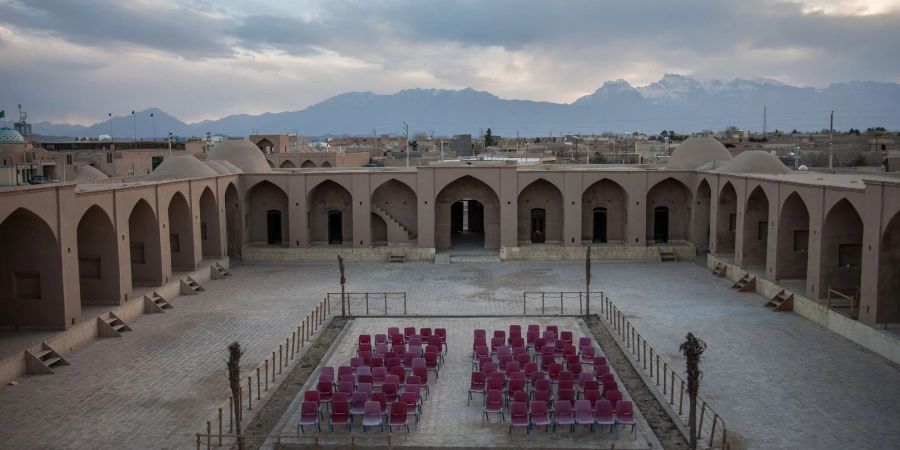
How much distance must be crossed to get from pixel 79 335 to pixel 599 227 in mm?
23760

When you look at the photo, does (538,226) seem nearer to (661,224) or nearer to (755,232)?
(661,224)

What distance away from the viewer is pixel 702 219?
3391cm

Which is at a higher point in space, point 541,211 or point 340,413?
point 541,211

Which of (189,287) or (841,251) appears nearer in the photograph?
(841,251)

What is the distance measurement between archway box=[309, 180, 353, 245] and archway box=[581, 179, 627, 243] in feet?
37.0

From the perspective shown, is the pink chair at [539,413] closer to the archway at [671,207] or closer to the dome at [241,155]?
the archway at [671,207]

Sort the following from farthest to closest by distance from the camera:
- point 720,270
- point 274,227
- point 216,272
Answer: point 274,227 → point 216,272 → point 720,270

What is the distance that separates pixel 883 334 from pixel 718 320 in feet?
15.8

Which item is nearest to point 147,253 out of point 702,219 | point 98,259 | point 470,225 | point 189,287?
point 189,287

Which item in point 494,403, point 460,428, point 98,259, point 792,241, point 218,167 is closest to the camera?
point 460,428

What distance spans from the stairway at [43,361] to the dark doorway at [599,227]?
963 inches

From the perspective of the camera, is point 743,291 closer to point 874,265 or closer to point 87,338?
point 874,265

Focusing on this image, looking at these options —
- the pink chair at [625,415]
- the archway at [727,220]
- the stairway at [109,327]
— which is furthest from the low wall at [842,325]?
the stairway at [109,327]

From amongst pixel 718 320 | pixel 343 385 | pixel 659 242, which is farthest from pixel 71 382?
pixel 659 242
